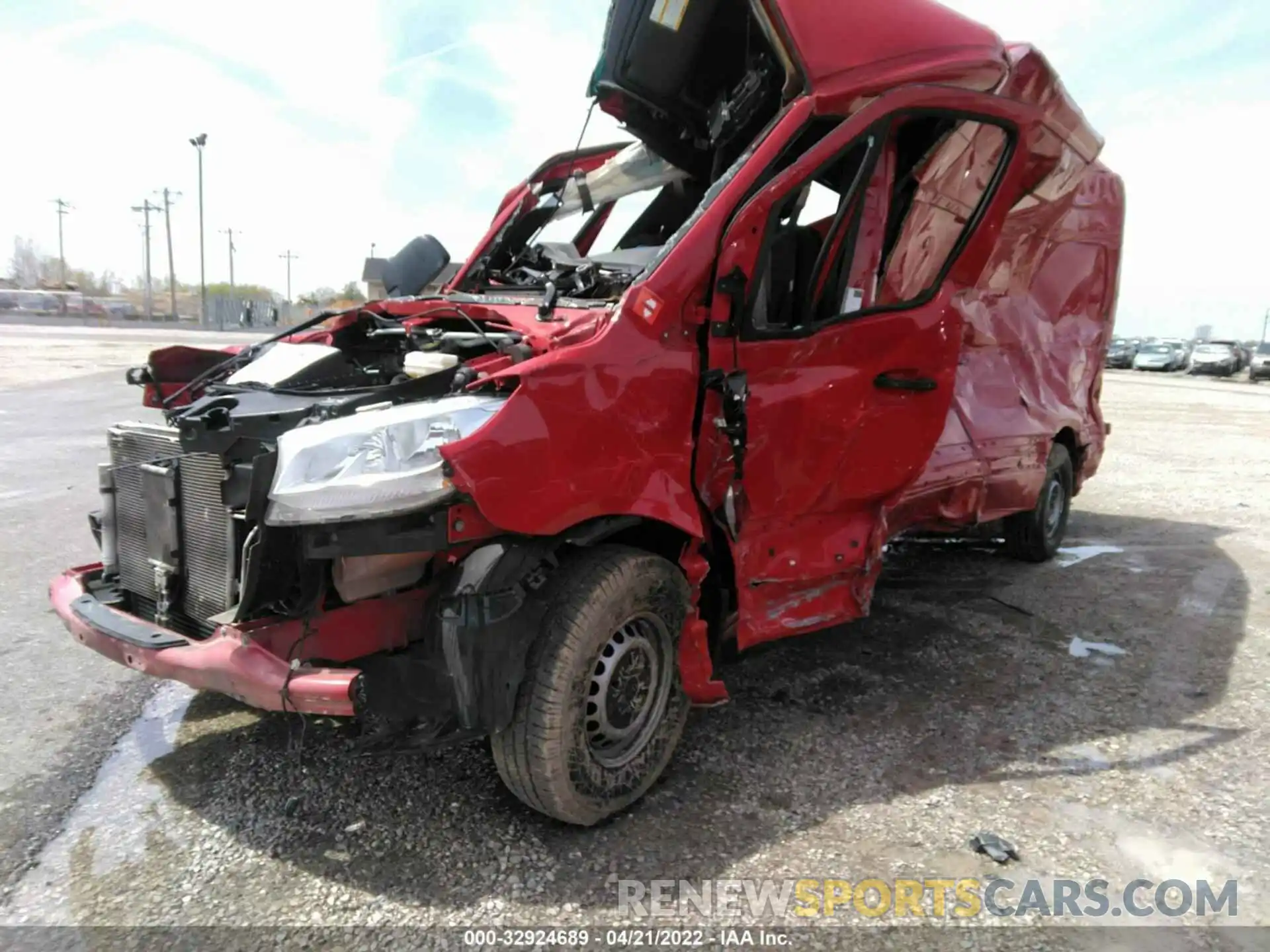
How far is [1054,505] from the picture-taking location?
6414mm

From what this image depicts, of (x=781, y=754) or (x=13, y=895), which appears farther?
(x=781, y=754)

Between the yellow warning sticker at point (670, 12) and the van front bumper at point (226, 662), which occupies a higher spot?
the yellow warning sticker at point (670, 12)

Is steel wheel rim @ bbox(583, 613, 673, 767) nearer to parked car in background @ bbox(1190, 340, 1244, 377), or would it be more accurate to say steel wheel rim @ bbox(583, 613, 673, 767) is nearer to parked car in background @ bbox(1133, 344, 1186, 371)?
parked car in background @ bbox(1190, 340, 1244, 377)

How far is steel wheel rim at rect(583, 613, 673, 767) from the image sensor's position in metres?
2.82

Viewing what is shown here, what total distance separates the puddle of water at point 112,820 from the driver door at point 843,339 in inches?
87.4

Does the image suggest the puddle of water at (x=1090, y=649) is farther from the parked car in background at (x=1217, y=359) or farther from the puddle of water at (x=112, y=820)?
the parked car in background at (x=1217, y=359)

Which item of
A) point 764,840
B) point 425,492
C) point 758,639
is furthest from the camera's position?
point 758,639

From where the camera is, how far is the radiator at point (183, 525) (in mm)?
2783

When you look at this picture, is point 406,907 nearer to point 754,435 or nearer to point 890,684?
point 754,435

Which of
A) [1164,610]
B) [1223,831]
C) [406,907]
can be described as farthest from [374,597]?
[1164,610]

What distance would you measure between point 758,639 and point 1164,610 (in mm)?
3391

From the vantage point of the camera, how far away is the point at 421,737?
2529mm

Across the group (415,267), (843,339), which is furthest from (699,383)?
(415,267)

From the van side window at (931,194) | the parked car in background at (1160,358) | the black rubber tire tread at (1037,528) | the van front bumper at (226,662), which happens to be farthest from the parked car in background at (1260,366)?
the van front bumper at (226,662)
